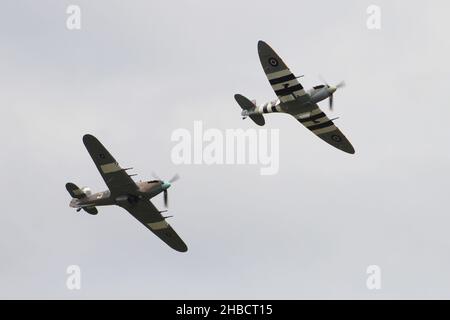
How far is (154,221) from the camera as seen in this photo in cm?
7012

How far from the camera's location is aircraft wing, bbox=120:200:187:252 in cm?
6775

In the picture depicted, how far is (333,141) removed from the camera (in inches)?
2862

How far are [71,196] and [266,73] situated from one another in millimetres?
13893

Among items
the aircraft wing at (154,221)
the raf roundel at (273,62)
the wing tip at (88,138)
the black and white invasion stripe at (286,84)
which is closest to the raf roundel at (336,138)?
the black and white invasion stripe at (286,84)

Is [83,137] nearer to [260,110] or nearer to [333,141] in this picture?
[260,110]

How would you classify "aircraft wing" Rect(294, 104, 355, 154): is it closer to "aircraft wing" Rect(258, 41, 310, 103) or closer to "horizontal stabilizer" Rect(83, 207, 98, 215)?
"aircraft wing" Rect(258, 41, 310, 103)

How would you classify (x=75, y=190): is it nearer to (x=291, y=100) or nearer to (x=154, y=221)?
(x=154, y=221)

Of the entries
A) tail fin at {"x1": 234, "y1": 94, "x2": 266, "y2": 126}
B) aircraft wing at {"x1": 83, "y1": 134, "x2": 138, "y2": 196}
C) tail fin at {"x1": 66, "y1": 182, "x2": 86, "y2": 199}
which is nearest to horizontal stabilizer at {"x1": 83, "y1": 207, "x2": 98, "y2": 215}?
tail fin at {"x1": 66, "y1": 182, "x2": 86, "y2": 199}

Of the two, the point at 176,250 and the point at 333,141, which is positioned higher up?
the point at 333,141

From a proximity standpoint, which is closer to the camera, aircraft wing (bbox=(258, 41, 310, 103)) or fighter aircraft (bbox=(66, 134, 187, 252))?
fighter aircraft (bbox=(66, 134, 187, 252))

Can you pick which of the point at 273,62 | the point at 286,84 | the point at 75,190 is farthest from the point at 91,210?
the point at 273,62

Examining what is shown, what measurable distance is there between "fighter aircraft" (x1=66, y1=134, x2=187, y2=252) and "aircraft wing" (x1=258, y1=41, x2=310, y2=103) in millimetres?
8409

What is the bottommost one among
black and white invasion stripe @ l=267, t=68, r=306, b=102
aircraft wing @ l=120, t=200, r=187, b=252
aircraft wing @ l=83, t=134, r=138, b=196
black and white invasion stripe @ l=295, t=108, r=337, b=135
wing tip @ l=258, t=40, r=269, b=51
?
aircraft wing @ l=120, t=200, r=187, b=252
